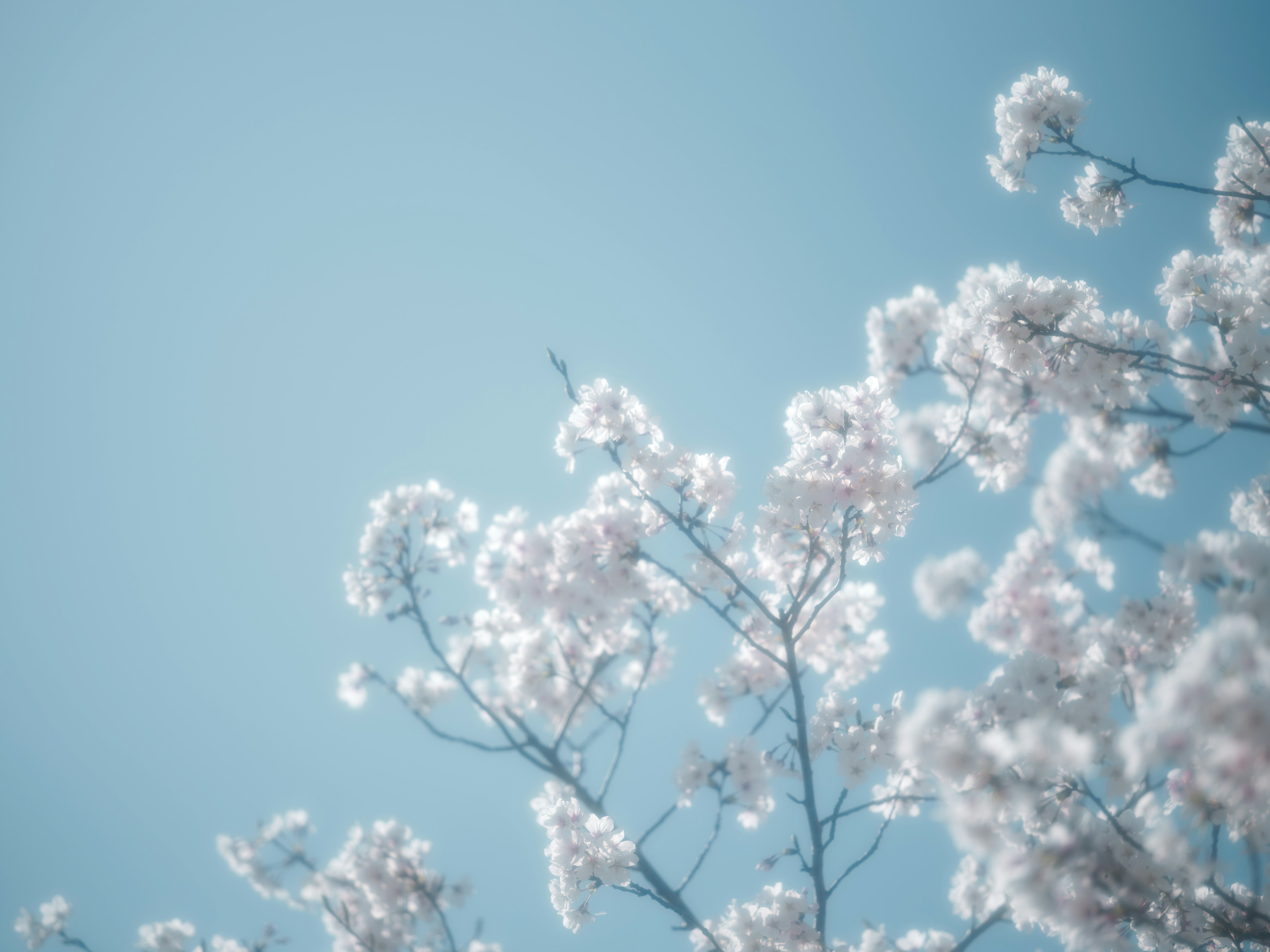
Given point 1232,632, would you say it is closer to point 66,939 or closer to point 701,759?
point 701,759

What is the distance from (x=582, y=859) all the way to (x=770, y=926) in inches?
74.9

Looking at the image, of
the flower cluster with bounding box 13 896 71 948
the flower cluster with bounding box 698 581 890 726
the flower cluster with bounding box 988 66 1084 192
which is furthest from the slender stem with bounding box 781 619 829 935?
the flower cluster with bounding box 13 896 71 948

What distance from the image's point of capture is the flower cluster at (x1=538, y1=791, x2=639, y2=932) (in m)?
→ 4.16

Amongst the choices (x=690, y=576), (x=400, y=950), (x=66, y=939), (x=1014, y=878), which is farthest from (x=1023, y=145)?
(x=66, y=939)

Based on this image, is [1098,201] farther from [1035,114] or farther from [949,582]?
[949,582]

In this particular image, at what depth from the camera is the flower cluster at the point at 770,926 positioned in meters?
4.75

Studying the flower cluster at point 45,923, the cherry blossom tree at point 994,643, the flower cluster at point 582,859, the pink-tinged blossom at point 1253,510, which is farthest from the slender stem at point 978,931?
the flower cluster at point 45,923

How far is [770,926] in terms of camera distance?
488cm

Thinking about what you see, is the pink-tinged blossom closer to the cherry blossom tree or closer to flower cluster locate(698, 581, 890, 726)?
the cherry blossom tree

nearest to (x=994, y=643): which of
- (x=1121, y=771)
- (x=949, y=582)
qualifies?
(x=949, y=582)

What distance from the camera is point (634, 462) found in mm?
4254

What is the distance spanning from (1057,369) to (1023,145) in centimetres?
176

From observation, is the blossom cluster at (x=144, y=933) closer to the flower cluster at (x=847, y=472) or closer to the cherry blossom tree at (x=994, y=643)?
the cherry blossom tree at (x=994, y=643)

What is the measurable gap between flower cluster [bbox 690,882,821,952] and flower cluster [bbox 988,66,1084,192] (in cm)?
616
